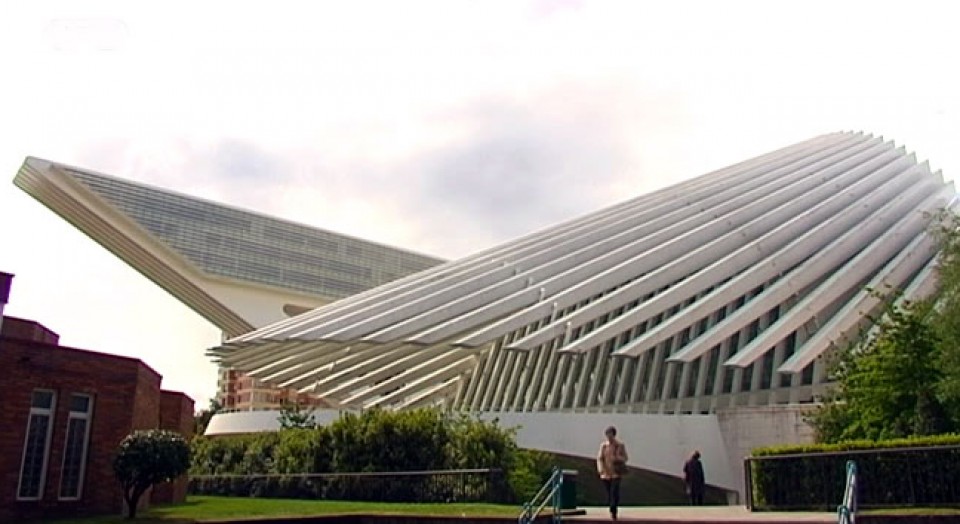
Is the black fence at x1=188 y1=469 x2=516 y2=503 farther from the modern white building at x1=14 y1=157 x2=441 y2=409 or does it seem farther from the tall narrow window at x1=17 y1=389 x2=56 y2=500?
the modern white building at x1=14 y1=157 x2=441 y2=409

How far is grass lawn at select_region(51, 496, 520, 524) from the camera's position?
14270 mm

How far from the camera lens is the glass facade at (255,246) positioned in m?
62.9

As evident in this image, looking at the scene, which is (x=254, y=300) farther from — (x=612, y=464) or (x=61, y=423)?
(x=612, y=464)

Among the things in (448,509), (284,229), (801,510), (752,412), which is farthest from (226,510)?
(284,229)

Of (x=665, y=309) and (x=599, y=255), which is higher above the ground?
(x=599, y=255)

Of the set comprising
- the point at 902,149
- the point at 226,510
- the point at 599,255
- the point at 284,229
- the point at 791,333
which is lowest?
the point at 226,510

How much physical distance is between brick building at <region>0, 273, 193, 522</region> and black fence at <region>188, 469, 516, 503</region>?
4.86 m

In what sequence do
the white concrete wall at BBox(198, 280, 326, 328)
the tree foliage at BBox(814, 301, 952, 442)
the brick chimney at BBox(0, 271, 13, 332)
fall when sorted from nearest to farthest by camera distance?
1. the brick chimney at BBox(0, 271, 13, 332)
2. the tree foliage at BBox(814, 301, 952, 442)
3. the white concrete wall at BBox(198, 280, 326, 328)

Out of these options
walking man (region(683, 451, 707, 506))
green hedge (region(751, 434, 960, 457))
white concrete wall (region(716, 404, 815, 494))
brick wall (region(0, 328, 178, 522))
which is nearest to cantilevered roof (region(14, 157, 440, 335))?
brick wall (region(0, 328, 178, 522))

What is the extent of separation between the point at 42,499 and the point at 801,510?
11792 millimetres

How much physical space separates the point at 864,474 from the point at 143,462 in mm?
11111

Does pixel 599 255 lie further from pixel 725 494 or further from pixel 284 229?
pixel 284 229

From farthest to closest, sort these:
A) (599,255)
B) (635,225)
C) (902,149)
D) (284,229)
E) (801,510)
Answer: (284,229) < (902,149) < (635,225) < (599,255) < (801,510)

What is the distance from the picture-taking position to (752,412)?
2294 cm
